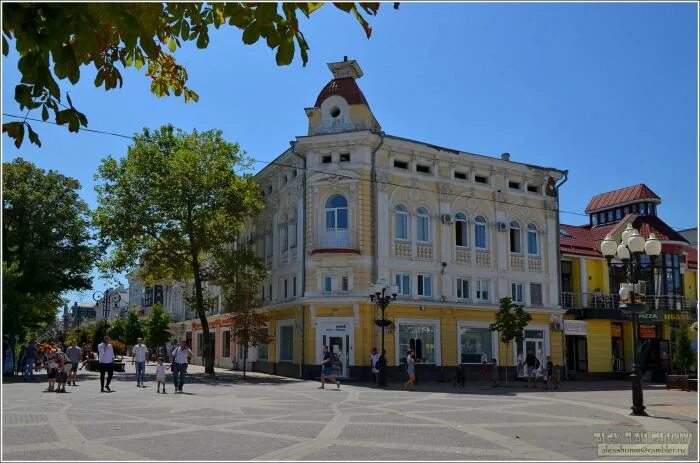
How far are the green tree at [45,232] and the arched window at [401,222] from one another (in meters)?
16.7

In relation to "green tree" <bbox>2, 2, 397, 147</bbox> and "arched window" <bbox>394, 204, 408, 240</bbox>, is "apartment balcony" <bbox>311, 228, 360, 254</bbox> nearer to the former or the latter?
"arched window" <bbox>394, 204, 408, 240</bbox>

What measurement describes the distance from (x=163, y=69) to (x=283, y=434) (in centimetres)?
722

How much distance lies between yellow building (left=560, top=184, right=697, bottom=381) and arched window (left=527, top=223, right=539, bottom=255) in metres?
3.58

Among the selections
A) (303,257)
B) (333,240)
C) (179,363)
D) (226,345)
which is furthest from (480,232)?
(226,345)

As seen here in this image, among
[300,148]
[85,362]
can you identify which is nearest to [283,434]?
[300,148]

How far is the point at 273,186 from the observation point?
39.0m

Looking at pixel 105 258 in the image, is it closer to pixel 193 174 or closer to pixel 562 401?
pixel 193 174

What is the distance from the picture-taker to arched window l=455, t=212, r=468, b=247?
36000 mm

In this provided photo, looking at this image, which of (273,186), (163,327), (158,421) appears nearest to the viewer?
(158,421)

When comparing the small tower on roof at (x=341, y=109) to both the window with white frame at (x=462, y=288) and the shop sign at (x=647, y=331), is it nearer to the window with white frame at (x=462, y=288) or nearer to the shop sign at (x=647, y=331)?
the window with white frame at (x=462, y=288)

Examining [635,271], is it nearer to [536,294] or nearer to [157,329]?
[536,294]

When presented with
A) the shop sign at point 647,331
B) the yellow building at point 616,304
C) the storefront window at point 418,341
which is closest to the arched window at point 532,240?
the yellow building at point 616,304

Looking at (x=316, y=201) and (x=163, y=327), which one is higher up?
(x=316, y=201)

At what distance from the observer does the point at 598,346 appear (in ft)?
131
